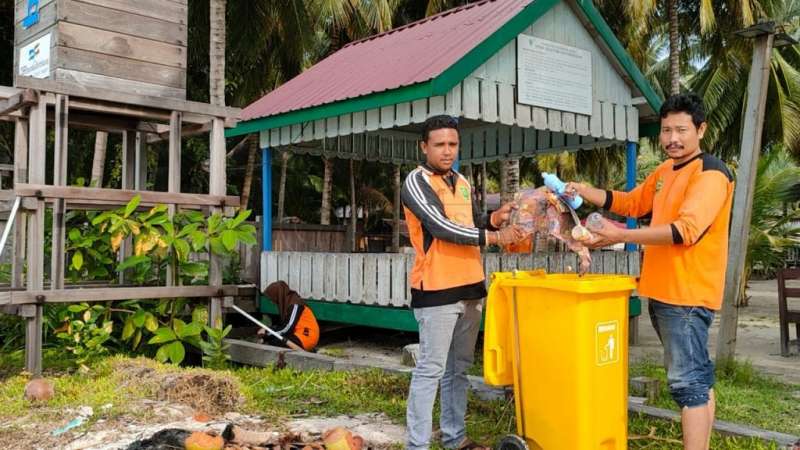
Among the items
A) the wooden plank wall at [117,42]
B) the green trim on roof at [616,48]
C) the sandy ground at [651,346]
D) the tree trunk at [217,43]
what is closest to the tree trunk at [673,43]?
the sandy ground at [651,346]

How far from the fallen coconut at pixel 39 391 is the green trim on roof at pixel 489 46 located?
13.5 feet

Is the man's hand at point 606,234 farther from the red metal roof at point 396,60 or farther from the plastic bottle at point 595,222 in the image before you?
the red metal roof at point 396,60

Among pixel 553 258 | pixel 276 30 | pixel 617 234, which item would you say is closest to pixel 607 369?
pixel 617 234

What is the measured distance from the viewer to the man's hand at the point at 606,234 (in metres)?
3.10

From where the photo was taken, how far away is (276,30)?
18344mm

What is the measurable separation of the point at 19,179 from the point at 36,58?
1.26 metres

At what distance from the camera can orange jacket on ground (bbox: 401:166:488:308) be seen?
354 centimetres

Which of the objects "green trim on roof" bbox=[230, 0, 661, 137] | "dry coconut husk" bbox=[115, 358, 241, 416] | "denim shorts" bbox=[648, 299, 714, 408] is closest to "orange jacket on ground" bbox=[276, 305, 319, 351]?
"dry coconut husk" bbox=[115, 358, 241, 416]

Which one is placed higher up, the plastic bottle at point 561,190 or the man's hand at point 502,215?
the plastic bottle at point 561,190

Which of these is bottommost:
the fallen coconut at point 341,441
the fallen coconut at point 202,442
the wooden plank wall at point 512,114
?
the fallen coconut at point 341,441

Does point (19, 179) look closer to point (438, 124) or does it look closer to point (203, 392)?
point (203, 392)

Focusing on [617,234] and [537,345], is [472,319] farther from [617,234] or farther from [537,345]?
[617,234]

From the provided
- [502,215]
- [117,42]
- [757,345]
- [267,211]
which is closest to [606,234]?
[502,215]

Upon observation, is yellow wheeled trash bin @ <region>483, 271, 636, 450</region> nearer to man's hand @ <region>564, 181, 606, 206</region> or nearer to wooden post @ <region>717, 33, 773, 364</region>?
man's hand @ <region>564, 181, 606, 206</region>
